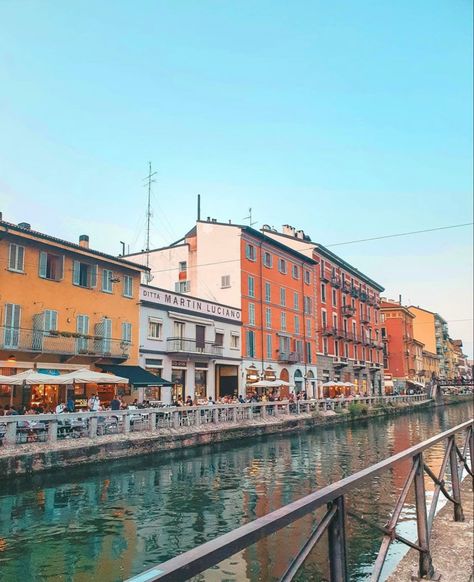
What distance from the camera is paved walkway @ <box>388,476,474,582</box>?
4305 mm

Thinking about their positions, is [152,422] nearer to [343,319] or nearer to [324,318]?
Answer: [324,318]

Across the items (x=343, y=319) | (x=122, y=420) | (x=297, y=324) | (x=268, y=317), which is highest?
(x=343, y=319)

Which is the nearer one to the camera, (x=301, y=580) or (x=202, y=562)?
(x=202, y=562)

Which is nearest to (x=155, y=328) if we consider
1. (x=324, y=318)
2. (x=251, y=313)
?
(x=251, y=313)

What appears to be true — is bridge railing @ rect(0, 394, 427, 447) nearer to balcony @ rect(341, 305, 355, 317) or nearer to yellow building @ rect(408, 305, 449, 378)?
balcony @ rect(341, 305, 355, 317)

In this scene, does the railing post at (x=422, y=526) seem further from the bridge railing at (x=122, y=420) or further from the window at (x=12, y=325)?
the window at (x=12, y=325)

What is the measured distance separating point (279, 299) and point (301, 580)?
128 feet

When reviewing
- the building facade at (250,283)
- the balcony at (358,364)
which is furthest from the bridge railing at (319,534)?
the balcony at (358,364)

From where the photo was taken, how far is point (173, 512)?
36.4 feet

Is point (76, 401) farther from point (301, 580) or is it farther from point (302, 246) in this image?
point (302, 246)

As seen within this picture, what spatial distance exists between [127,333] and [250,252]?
49.8 ft

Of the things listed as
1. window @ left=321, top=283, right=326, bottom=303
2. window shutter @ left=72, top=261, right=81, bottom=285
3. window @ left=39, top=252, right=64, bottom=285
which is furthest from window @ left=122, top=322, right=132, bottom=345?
window @ left=321, top=283, right=326, bottom=303

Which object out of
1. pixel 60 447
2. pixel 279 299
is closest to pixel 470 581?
pixel 60 447

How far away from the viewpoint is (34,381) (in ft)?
66.5
